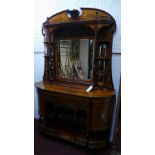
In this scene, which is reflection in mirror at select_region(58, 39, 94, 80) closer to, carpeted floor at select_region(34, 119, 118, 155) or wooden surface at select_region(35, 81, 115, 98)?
wooden surface at select_region(35, 81, 115, 98)

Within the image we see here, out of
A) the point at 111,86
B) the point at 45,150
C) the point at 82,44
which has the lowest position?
the point at 45,150

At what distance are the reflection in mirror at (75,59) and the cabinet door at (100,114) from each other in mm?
389

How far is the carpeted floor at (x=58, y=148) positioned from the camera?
7.39 ft

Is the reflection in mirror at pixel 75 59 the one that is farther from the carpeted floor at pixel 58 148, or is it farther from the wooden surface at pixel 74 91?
the carpeted floor at pixel 58 148

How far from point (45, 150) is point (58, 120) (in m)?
0.47

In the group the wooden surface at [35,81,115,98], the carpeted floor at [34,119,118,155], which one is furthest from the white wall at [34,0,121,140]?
the carpeted floor at [34,119,118,155]

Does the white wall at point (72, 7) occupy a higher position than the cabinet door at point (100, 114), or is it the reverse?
the white wall at point (72, 7)

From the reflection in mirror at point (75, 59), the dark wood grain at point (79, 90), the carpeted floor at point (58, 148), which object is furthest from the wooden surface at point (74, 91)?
the carpeted floor at point (58, 148)

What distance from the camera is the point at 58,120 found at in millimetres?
2664
